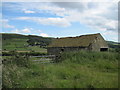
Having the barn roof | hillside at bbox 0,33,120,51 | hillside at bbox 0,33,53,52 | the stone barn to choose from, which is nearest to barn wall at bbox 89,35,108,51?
the stone barn

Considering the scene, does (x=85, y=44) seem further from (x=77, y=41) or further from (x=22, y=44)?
(x=22, y=44)

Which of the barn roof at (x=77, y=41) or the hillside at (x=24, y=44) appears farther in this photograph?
the hillside at (x=24, y=44)

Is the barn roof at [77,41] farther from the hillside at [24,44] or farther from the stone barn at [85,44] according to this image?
the hillside at [24,44]

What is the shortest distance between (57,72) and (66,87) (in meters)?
2.67

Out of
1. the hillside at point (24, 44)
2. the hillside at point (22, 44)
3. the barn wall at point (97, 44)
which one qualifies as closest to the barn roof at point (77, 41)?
the barn wall at point (97, 44)

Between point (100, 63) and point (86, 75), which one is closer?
point (86, 75)

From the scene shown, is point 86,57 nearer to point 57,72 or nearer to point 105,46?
point 57,72

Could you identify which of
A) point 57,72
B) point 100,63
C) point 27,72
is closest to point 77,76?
point 57,72

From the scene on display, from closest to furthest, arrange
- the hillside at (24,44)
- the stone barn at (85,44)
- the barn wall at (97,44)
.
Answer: the barn wall at (97,44) < the stone barn at (85,44) < the hillside at (24,44)

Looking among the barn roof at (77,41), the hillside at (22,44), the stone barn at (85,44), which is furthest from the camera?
the hillside at (22,44)

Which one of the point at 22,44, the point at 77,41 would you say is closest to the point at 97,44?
the point at 77,41

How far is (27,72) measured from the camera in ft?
29.4

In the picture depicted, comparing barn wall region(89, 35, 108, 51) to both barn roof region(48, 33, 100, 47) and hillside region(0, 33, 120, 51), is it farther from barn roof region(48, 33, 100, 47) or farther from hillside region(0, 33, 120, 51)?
hillside region(0, 33, 120, 51)

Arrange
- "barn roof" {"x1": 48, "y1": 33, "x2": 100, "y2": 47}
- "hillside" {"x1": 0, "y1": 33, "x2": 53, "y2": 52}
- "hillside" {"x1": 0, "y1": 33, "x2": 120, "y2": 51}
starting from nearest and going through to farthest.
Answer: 1. "barn roof" {"x1": 48, "y1": 33, "x2": 100, "y2": 47}
2. "hillside" {"x1": 0, "y1": 33, "x2": 120, "y2": 51}
3. "hillside" {"x1": 0, "y1": 33, "x2": 53, "y2": 52}
